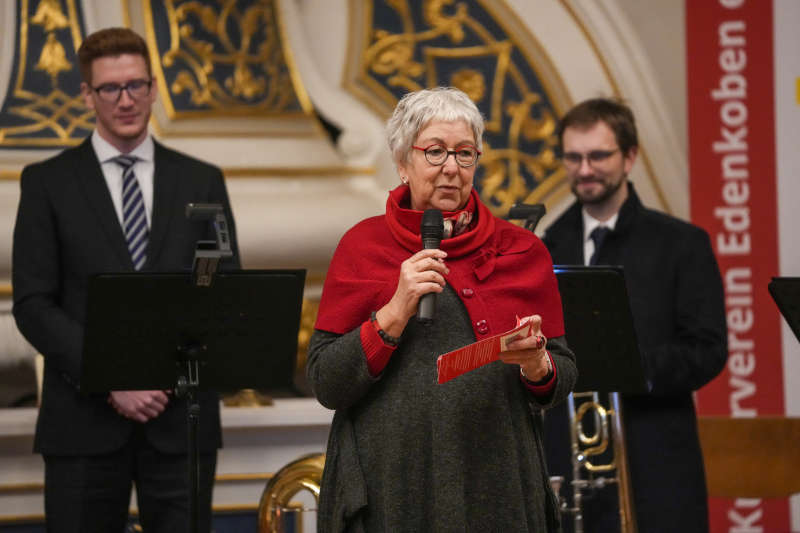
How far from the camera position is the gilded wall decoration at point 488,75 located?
16.6ft

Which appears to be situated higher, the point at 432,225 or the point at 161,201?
the point at 161,201

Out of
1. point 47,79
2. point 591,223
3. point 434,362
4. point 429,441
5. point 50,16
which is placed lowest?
point 429,441

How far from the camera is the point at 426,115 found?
7.59 feet

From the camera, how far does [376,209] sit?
4793 millimetres

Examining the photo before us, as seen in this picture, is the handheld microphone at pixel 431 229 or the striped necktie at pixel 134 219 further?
the striped necktie at pixel 134 219

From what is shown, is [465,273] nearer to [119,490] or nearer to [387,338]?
[387,338]

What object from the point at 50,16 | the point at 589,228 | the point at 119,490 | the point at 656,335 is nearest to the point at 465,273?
the point at 656,335

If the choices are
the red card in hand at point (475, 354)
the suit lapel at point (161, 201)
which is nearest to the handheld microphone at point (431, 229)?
the red card in hand at point (475, 354)

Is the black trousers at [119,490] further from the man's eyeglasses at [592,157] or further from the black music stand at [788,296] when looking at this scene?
the black music stand at [788,296]

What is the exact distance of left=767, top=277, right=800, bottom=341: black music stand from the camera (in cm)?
264

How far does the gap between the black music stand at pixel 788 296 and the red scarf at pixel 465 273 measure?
0.61m

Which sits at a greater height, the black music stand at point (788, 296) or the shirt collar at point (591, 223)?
the shirt collar at point (591, 223)

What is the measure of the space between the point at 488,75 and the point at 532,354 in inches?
125

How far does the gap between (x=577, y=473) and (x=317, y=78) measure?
2281mm
